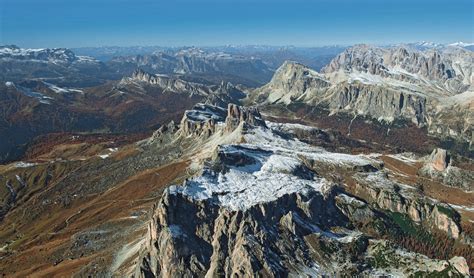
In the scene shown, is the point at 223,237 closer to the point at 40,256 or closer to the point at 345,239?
the point at 345,239

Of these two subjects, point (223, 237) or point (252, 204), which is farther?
point (252, 204)

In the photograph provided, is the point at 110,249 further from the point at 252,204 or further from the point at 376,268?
the point at 376,268

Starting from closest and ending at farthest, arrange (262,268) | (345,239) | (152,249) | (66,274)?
(262,268)
(152,249)
(66,274)
(345,239)

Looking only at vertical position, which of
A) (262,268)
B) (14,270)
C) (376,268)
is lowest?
(14,270)

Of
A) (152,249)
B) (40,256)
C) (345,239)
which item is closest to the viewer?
(152,249)

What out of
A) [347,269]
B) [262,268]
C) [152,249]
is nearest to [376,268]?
[347,269]

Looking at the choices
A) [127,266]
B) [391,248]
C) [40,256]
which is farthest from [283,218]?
[40,256]

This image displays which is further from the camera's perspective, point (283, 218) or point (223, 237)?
point (283, 218)

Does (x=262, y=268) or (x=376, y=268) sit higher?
(x=262, y=268)

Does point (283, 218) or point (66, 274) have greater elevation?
point (283, 218)

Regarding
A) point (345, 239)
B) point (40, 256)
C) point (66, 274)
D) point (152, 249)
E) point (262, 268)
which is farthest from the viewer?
point (40, 256)
